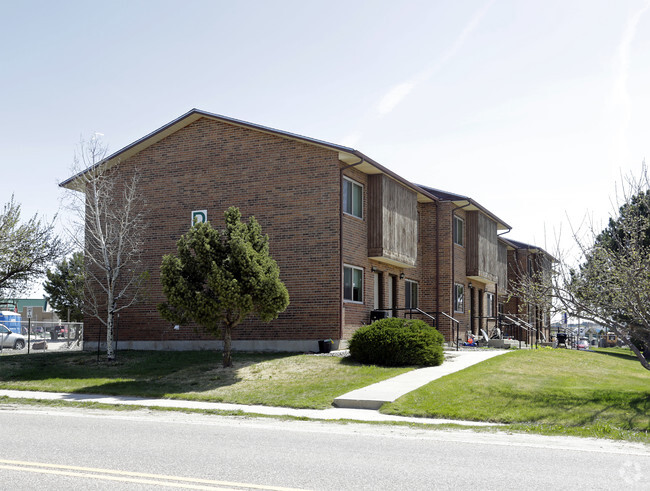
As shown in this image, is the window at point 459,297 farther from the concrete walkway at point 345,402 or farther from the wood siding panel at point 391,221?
the concrete walkway at point 345,402

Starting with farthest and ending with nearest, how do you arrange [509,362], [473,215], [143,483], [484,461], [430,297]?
[473,215]
[430,297]
[509,362]
[484,461]
[143,483]

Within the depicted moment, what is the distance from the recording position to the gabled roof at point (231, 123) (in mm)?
21566

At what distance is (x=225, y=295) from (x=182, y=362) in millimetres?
3991

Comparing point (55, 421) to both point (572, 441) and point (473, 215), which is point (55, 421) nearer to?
point (572, 441)

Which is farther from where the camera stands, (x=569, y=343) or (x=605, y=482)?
(x=569, y=343)

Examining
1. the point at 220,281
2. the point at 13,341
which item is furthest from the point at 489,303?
the point at 13,341

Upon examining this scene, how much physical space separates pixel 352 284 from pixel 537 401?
10429 mm

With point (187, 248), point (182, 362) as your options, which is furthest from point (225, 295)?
point (182, 362)

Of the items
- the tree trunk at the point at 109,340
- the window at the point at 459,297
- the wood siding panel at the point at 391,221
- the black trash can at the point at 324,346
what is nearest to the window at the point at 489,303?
the window at the point at 459,297

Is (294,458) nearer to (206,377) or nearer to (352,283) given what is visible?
(206,377)

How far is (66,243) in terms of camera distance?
83.1ft

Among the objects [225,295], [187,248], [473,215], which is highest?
[473,215]

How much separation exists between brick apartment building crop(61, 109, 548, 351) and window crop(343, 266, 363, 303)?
0.12 feet

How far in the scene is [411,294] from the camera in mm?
28641
